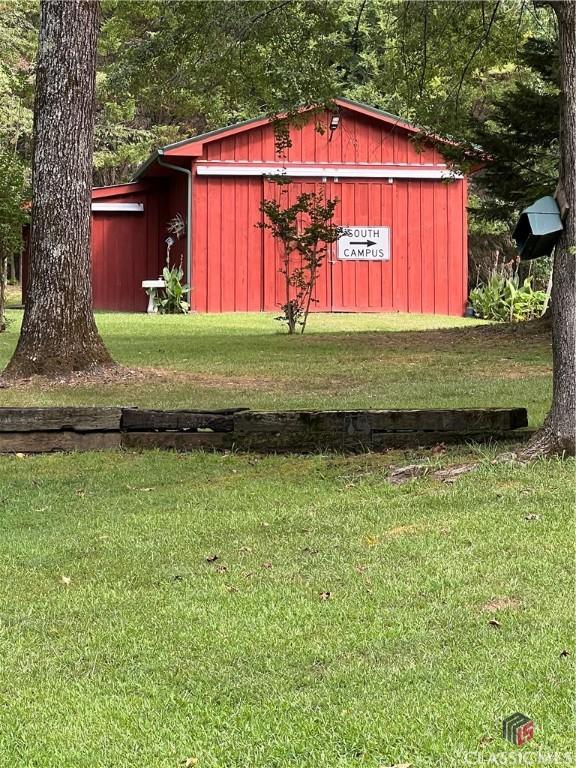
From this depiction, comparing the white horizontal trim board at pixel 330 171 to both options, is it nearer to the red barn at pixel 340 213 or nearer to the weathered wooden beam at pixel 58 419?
the red barn at pixel 340 213

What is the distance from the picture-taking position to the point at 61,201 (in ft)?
41.6

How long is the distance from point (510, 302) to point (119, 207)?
10542 mm

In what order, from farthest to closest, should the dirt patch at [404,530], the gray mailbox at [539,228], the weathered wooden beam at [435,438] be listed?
the weathered wooden beam at [435,438]
the gray mailbox at [539,228]
the dirt patch at [404,530]

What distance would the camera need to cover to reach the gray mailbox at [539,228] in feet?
22.1

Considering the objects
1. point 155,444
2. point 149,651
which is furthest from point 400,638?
point 155,444

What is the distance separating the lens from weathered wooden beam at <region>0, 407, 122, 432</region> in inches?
333

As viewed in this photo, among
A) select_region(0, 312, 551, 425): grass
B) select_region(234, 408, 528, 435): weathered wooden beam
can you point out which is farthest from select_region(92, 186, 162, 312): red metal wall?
select_region(234, 408, 528, 435): weathered wooden beam

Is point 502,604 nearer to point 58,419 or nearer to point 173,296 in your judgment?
point 58,419

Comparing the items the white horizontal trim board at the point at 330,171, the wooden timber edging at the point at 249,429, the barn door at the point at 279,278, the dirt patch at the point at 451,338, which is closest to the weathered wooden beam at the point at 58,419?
the wooden timber edging at the point at 249,429

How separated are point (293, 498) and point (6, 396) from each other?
5438 millimetres

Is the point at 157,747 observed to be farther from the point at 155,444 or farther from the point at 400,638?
the point at 155,444

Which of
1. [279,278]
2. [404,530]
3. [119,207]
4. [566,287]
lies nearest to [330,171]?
[279,278]

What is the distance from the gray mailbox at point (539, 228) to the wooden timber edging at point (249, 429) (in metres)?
1.35

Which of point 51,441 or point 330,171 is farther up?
point 330,171
